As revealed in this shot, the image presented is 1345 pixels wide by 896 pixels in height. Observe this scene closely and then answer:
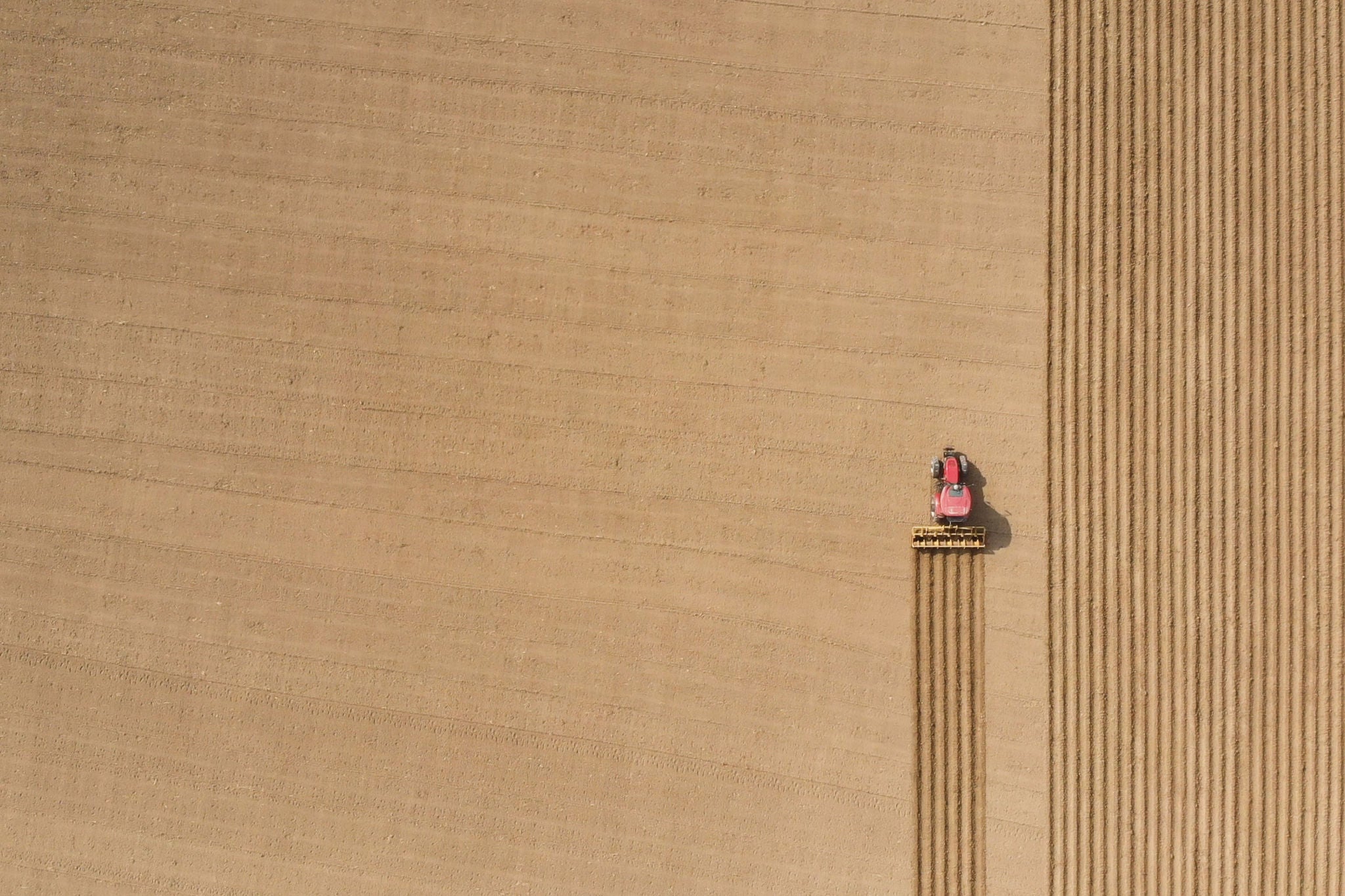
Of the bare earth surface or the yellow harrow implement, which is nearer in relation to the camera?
the yellow harrow implement

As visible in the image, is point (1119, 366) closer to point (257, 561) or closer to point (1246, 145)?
point (1246, 145)

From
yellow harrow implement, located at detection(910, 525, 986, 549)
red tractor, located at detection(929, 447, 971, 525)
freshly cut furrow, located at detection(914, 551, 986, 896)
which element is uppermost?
red tractor, located at detection(929, 447, 971, 525)

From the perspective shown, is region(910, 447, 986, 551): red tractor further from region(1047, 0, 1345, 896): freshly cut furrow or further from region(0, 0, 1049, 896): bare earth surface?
region(1047, 0, 1345, 896): freshly cut furrow

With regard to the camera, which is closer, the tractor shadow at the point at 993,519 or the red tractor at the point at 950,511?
the red tractor at the point at 950,511

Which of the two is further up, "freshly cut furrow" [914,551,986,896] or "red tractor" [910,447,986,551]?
"red tractor" [910,447,986,551]

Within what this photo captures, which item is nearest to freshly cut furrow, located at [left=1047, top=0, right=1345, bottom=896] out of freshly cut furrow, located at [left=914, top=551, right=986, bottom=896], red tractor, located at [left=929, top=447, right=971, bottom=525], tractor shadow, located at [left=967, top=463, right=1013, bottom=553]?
tractor shadow, located at [left=967, top=463, right=1013, bottom=553]

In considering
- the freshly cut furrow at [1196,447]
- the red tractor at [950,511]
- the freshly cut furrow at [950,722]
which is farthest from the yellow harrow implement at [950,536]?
the freshly cut furrow at [1196,447]

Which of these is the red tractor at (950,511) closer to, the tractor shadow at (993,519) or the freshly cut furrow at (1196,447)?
the tractor shadow at (993,519)

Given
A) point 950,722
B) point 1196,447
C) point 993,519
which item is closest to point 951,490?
point 993,519
